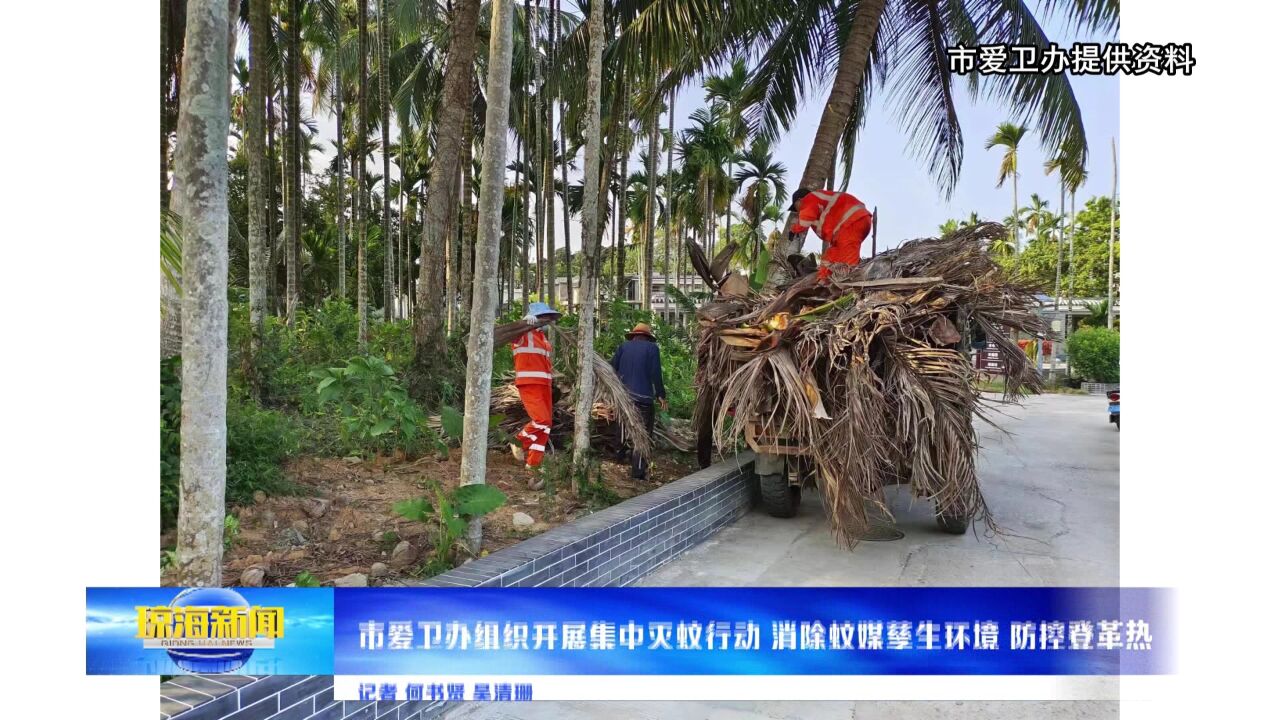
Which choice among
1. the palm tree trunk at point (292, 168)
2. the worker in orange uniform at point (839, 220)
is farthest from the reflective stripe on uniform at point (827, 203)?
the palm tree trunk at point (292, 168)

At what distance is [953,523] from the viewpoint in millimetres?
5367

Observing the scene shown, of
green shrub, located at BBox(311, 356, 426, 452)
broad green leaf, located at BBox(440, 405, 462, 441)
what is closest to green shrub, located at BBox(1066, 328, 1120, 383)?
broad green leaf, located at BBox(440, 405, 462, 441)

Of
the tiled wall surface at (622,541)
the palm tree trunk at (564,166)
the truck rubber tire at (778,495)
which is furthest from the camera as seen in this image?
the palm tree trunk at (564,166)

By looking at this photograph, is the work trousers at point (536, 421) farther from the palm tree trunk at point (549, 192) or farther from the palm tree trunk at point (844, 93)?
the palm tree trunk at point (549, 192)

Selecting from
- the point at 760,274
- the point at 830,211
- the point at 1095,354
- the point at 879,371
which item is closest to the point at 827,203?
the point at 830,211

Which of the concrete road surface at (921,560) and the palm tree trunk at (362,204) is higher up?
the palm tree trunk at (362,204)

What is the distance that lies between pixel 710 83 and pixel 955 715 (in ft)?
68.1

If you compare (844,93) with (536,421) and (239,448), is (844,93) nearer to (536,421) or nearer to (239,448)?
(536,421)

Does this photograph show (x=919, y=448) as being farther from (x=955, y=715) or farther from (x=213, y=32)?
(x=213, y=32)

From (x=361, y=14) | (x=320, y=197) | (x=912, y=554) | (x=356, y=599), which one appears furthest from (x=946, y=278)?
(x=320, y=197)

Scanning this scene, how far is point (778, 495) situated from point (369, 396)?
3296 millimetres

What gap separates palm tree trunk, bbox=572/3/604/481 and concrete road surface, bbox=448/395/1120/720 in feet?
3.42

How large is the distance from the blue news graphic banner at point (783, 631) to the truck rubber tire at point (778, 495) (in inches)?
113

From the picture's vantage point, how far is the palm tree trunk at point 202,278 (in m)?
2.55
